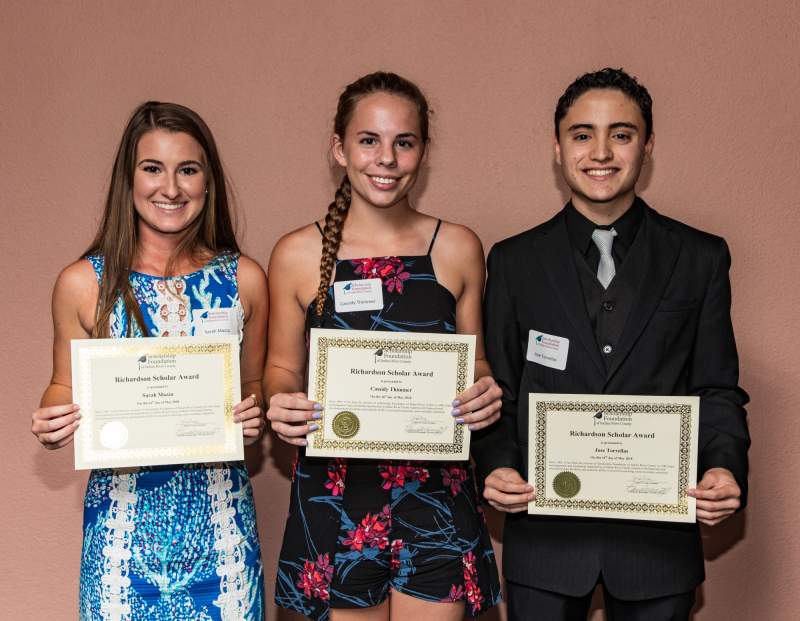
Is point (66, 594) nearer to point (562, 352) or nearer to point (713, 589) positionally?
point (562, 352)

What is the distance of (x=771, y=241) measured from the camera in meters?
3.13

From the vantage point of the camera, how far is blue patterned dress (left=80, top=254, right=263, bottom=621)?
92.4 inches

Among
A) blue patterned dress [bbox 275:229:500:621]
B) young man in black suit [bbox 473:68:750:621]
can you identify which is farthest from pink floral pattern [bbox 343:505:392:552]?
young man in black suit [bbox 473:68:750:621]

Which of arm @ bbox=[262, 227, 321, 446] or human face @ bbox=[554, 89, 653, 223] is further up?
human face @ bbox=[554, 89, 653, 223]

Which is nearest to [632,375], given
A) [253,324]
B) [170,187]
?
[253,324]

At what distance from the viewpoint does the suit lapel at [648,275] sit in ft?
7.59

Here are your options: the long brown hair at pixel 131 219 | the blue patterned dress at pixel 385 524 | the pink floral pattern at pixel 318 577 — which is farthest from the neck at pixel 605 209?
the pink floral pattern at pixel 318 577

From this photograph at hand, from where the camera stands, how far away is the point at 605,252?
2.44 m

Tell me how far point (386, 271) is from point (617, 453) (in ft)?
2.76

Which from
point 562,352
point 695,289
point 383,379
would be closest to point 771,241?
point 695,289

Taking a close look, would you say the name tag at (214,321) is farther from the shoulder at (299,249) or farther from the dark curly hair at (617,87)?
the dark curly hair at (617,87)

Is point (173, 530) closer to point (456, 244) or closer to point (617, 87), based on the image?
point (456, 244)

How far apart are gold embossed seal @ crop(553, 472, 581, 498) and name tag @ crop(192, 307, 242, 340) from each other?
3.42 feet

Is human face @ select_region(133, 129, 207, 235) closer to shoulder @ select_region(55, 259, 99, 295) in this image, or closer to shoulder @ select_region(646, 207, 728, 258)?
shoulder @ select_region(55, 259, 99, 295)
